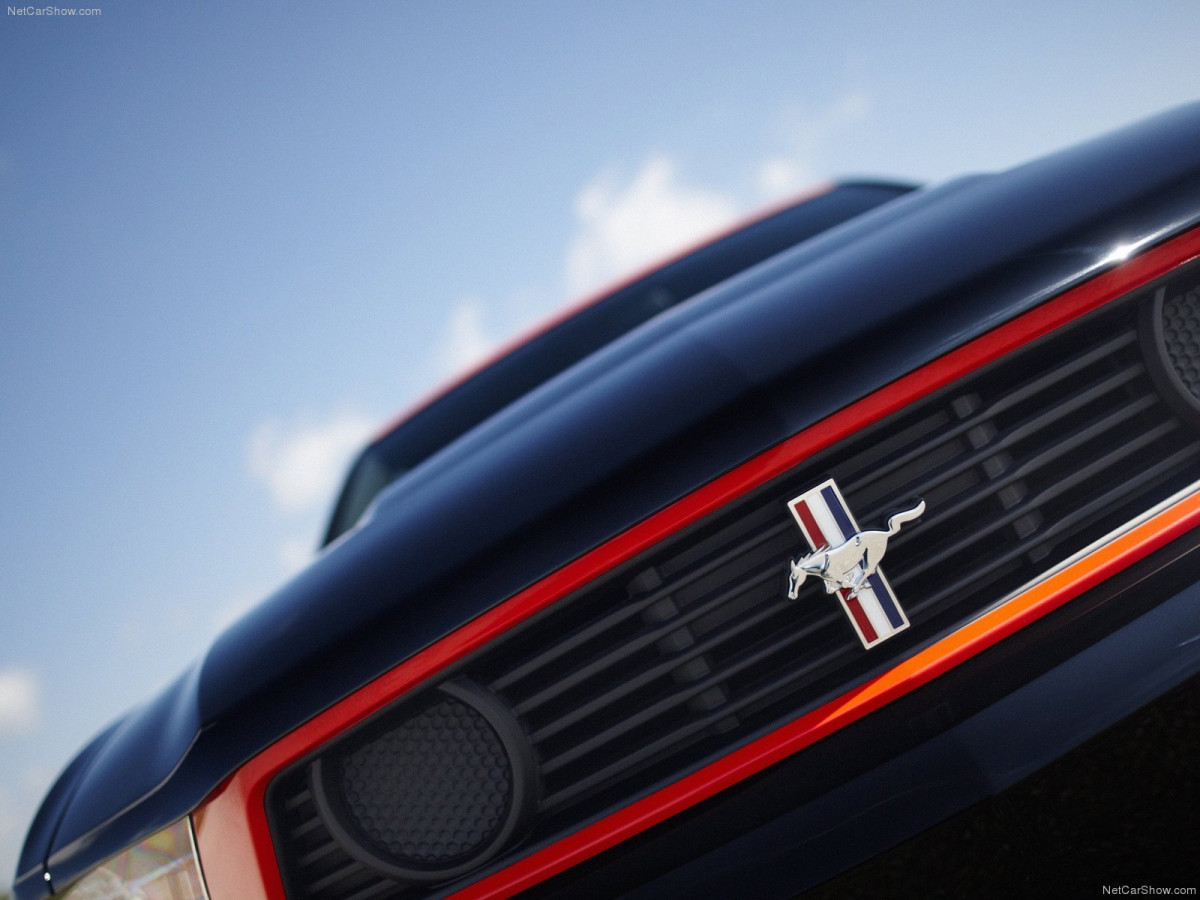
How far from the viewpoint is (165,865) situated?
3.97 ft

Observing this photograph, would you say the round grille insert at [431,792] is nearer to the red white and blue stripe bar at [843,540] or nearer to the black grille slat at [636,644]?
the black grille slat at [636,644]

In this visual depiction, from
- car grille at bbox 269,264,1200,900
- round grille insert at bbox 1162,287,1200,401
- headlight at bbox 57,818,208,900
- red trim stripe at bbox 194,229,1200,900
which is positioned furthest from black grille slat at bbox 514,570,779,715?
round grille insert at bbox 1162,287,1200,401

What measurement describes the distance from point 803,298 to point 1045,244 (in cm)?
31

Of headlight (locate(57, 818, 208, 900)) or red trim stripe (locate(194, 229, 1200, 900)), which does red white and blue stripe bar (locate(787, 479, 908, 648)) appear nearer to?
red trim stripe (locate(194, 229, 1200, 900))

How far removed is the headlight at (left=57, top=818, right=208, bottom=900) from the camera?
1.19 metres

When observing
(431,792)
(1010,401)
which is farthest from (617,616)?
(1010,401)

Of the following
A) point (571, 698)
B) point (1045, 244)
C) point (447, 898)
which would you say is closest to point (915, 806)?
point (571, 698)

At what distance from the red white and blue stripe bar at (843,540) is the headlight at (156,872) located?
34.5 inches

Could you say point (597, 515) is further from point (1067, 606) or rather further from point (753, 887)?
point (1067, 606)

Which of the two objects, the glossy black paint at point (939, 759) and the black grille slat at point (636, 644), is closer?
the glossy black paint at point (939, 759)

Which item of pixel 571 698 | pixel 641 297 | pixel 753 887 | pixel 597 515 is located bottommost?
pixel 753 887

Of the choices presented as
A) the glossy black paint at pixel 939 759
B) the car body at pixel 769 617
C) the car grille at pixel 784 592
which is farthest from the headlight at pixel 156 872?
the glossy black paint at pixel 939 759

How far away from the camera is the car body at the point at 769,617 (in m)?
1.07

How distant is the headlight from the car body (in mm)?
11
